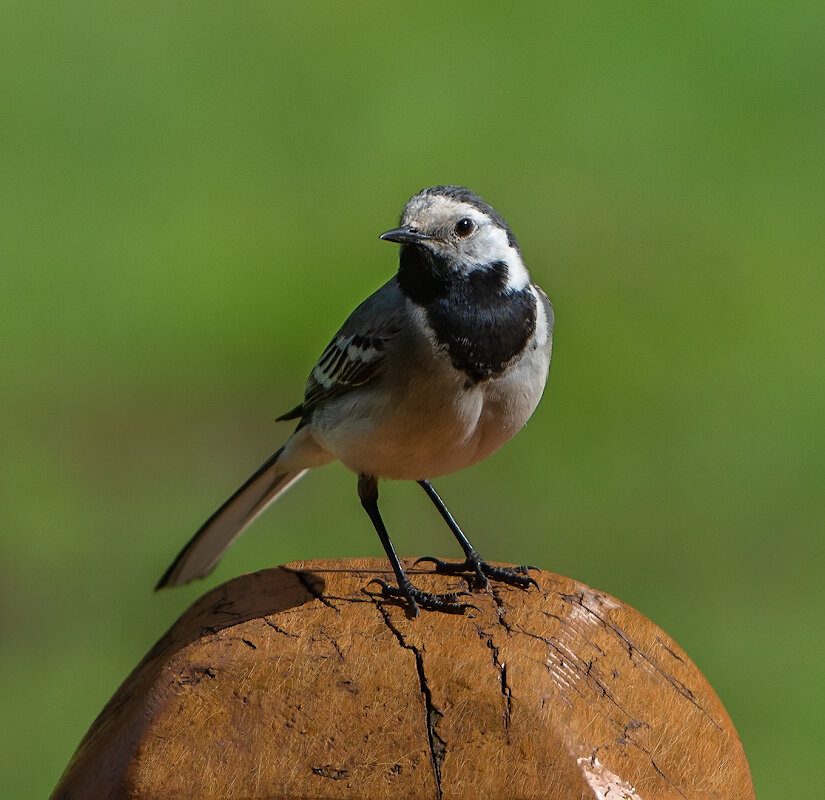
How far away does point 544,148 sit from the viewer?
47.3ft

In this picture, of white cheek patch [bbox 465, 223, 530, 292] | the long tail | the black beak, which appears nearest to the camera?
Answer: the black beak

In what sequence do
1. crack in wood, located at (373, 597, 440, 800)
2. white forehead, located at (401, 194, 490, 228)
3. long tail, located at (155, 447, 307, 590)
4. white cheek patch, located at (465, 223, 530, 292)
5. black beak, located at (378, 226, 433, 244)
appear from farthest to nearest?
long tail, located at (155, 447, 307, 590) → white cheek patch, located at (465, 223, 530, 292) → white forehead, located at (401, 194, 490, 228) → black beak, located at (378, 226, 433, 244) → crack in wood, located at (373, 597, 440, 800)

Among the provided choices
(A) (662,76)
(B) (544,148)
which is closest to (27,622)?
(B) (544,148)

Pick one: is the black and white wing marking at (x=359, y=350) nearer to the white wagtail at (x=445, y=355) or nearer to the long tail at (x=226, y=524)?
the white wagtail at (x=445, y=355)

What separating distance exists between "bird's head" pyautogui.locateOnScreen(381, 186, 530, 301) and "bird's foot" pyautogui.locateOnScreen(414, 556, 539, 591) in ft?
3.55

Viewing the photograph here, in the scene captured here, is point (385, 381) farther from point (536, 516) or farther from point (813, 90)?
point (813, 90)

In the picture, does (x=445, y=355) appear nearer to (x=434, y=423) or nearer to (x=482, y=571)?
(x=434, y=423)

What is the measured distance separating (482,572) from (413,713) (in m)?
1.36

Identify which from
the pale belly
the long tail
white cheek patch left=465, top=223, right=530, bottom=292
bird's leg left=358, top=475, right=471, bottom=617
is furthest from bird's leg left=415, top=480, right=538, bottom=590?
white cheek patch left=465, top=223, right=530, bottom=292

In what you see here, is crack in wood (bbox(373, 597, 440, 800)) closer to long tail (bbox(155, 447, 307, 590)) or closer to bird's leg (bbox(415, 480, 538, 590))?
bird's leg (bbox(415, 480, 538, 590))

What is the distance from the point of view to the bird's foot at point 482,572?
5.37m

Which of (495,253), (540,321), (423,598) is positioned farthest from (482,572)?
(495,253)

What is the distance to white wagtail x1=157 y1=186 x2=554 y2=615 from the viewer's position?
17.8 feet

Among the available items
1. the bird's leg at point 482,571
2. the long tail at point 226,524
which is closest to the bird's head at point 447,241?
the bird's leg at point 482,571
